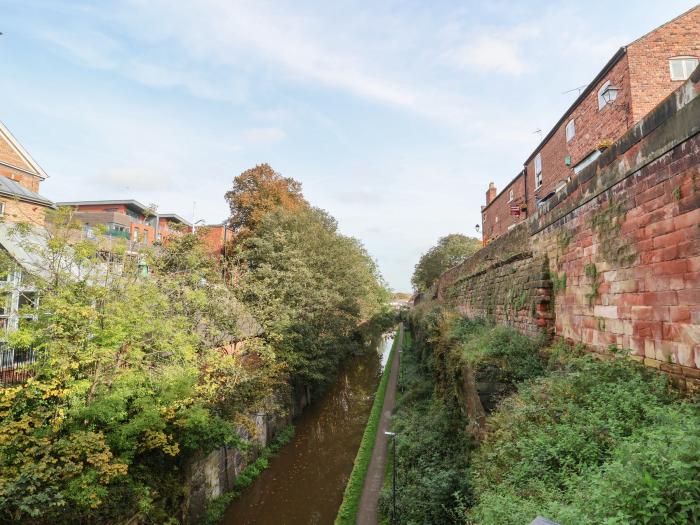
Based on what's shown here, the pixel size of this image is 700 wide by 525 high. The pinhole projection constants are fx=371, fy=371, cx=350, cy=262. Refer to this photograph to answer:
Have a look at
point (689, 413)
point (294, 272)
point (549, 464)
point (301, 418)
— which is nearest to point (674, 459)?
point (689, 413)

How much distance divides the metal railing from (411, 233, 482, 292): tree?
31487 millimetres

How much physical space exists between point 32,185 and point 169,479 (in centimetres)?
2492

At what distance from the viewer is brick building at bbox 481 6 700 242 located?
1166 cm

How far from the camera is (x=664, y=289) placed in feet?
14.0

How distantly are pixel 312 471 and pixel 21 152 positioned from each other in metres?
26.8

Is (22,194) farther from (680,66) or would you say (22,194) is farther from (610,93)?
(680,66)

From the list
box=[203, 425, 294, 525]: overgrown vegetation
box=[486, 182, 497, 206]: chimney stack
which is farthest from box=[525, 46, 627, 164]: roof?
box=[203, 425, 294, 525]: overgrown vegetation

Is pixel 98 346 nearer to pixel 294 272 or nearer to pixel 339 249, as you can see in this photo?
pixel 294 272

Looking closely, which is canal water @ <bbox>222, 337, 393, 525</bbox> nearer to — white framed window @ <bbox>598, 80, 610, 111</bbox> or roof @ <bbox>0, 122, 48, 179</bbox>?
white framed window @ <bbox>598, 80, 610, 111</bbox>

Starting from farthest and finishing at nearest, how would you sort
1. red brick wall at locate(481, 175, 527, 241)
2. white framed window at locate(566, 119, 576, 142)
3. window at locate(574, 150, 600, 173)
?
red brick wall at locate(481, 175, 527, 241) → white framed window at locate(566, 119, 576, 142) → window at locate(574, 150, 600, 173)

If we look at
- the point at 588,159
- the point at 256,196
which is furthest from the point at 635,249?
the point at 256,196

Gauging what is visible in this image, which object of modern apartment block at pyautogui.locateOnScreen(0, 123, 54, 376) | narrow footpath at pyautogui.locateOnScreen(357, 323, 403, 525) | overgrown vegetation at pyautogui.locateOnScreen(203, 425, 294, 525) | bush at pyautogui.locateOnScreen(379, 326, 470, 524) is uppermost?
modern apartment block at pyautogui.locateOnScreen(0, 123, 54, 376)

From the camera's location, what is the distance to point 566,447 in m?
3.87

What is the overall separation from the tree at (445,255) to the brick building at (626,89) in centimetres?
2030
